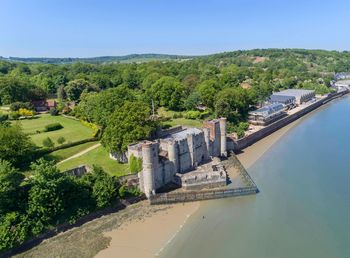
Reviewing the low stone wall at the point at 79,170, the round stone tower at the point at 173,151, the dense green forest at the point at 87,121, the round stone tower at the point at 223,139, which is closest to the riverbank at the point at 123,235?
the dense green forest at the point at 87,121

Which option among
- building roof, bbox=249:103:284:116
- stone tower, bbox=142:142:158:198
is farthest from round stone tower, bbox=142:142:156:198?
building roof, bbox=249:103:284:116

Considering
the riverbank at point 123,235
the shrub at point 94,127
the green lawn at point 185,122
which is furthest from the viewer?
the green lawn at point 185,122

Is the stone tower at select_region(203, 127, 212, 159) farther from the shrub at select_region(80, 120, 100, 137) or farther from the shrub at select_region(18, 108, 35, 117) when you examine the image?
the shrub at select_region(18, 108, 35, 117)

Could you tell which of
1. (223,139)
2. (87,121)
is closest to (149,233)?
(223,139)

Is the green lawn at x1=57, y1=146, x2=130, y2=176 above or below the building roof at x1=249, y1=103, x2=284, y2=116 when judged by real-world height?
below

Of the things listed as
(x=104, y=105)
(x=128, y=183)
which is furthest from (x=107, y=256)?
(x=104, y=105)

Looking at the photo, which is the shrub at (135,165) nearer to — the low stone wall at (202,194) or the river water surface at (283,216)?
the low stone wall at (202,194)
